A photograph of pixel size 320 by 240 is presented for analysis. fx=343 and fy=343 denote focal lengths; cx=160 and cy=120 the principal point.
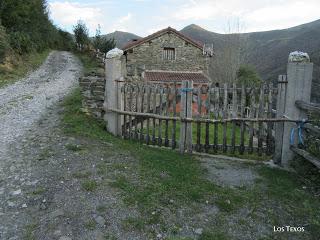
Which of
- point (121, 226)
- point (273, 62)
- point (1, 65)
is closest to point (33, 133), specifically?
point (121, 226)

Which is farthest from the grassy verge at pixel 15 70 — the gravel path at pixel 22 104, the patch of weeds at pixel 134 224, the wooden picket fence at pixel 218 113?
the patch of weeds at pixel 134 224

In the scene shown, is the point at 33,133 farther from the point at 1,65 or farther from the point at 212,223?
the point at 1,65

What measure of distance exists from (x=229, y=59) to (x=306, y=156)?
44412 millimetres

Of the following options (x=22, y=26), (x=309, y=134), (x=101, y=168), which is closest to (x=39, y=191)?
(x=101, y=168)

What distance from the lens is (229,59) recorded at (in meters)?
48.8

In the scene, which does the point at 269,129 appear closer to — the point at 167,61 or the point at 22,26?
the point at 167,61

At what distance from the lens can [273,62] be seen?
174ft

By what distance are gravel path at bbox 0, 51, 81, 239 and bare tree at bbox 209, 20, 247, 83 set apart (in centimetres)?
3448

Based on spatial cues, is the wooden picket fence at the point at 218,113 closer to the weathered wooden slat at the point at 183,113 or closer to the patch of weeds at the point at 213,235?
the weathered wooden slat at the point at 183,113

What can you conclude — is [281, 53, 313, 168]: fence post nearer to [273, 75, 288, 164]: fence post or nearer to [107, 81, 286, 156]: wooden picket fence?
[273, 75, 288, 164]: fence post

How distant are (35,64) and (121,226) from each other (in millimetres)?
24154

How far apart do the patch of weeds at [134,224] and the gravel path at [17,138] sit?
121 centimetres

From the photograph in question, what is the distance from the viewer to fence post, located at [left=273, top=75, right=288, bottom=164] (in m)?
6.84

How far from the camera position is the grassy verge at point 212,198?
4.24m
